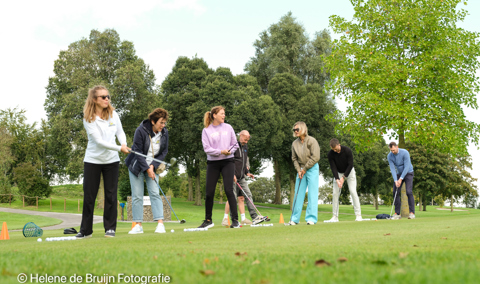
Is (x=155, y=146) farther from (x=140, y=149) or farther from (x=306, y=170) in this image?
(x=306, y=170)

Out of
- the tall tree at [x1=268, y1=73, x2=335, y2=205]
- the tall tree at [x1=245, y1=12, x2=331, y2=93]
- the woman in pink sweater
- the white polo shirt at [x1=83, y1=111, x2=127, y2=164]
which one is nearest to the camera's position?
the white polo shirt at [x1=83, y1=111, x2=127, y2=164]

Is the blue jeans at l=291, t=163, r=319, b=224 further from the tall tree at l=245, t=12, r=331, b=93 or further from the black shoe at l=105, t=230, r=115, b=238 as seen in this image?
the tall tree at l=245, t=12, r=331, b=93

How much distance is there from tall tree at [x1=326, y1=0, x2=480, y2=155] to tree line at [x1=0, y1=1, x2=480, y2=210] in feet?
0.23

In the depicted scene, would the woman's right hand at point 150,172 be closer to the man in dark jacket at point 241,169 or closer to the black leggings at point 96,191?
the black leggings at point 96,191

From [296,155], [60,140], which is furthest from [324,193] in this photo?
[296,155]

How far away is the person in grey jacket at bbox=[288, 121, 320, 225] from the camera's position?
31.1 feet

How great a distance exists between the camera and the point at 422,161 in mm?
48469

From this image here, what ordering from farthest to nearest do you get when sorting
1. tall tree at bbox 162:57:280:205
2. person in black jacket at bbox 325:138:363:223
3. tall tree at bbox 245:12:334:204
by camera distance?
1. tall tree at bbox 245:12:334:204
2. tall tree at bbox 162:57:280:205
3. person in black jacket at bbox 325:138:363:223

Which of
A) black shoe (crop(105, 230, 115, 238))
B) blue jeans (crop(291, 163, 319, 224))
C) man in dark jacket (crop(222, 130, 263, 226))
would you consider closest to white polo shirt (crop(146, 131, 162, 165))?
black shoe (crop(105, 230, 115, 238))

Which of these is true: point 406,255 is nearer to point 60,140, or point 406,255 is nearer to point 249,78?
point 60,140

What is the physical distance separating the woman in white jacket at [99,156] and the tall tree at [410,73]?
1391 centimetres

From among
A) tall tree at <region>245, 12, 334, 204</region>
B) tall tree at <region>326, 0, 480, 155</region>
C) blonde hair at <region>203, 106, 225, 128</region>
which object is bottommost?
blonde hair at <region>203, 106, 225, 128</region>

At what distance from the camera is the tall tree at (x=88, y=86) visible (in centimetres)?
3331

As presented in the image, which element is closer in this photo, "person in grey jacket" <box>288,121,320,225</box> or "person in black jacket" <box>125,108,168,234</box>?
"person in black jacket" <box>125,108,168,234</box>
